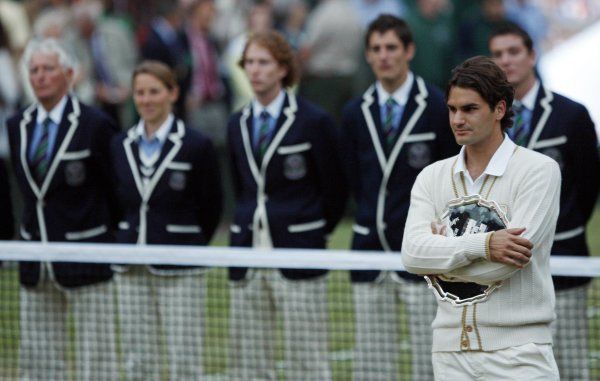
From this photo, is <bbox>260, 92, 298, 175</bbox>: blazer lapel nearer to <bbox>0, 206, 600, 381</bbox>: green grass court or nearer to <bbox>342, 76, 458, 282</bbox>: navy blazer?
<bbox>342, 76, 458, 282</bbox>: navy blazer

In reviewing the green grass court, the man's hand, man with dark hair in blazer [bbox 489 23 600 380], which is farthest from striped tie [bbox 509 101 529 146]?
the man's hand

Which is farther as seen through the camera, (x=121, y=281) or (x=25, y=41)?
(x=25, y=41)

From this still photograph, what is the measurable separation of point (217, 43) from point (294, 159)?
379 inches

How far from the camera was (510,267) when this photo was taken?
6.50m

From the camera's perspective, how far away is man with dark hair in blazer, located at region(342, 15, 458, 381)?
9.68 meters

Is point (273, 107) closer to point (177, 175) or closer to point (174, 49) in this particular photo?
point (177, 175)

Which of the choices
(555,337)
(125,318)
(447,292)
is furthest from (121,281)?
(447,292)

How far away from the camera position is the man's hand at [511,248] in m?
6.39

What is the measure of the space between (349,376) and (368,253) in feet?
5.47

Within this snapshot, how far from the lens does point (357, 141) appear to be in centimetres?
994

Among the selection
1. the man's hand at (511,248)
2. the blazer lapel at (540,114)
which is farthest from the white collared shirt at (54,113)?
the man's hand at (511,248)

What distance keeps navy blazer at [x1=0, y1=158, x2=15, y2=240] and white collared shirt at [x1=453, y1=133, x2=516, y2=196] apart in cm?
494

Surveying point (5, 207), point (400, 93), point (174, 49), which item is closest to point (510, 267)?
point (400, 93)

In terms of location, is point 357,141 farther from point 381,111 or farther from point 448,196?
point 448,196
